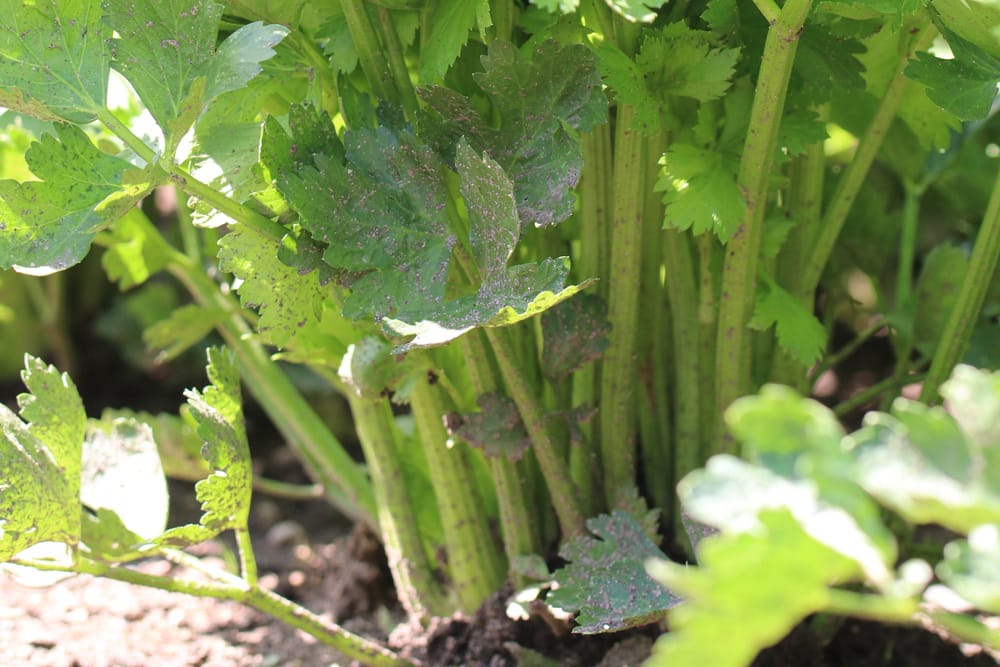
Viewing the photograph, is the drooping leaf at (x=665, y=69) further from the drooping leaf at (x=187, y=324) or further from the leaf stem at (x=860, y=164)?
the drooping leaf at (x=187, y=324)

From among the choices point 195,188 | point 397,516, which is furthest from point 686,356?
point 195,188

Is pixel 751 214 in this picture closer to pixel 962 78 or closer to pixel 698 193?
pixel 698 193

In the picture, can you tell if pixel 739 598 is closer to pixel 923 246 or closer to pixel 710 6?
pixel 710 6

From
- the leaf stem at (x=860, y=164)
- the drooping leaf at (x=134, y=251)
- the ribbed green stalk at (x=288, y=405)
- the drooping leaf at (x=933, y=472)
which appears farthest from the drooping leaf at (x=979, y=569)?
the drooping leaf at (x=134, y=251)

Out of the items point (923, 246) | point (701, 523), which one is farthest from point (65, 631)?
point (923, 246)

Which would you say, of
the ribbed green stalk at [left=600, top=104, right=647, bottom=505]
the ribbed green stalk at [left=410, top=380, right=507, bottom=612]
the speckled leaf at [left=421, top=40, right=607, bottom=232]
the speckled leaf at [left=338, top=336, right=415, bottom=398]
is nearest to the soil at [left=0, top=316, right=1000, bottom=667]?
the ribbed green stalk at [left=410, top=380, right=507, bottom=612]
